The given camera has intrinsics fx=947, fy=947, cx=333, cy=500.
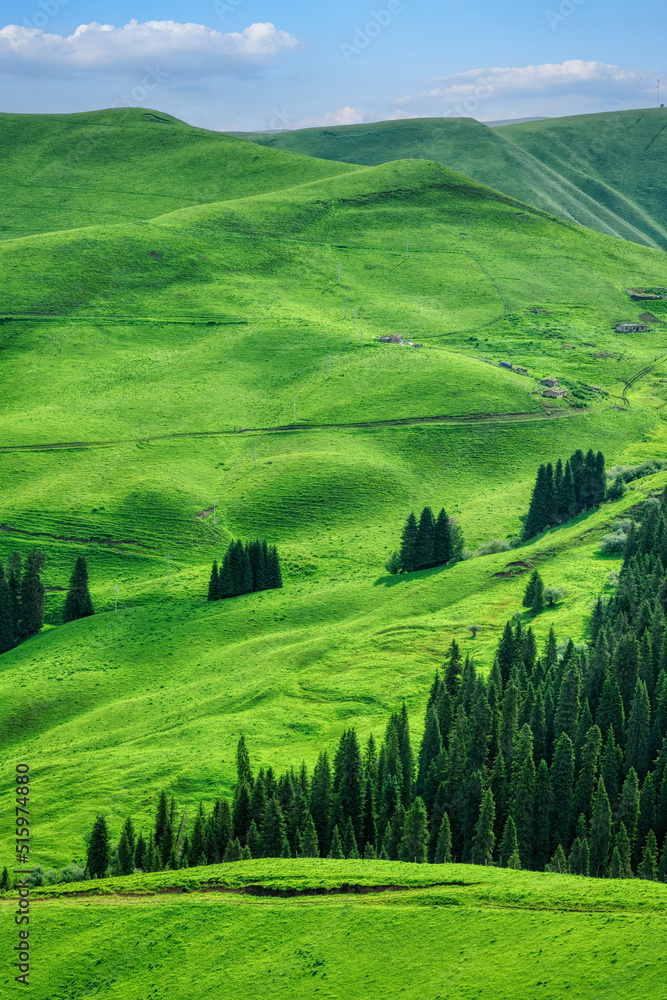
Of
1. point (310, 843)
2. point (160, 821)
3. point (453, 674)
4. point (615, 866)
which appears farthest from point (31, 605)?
point (615, 866)

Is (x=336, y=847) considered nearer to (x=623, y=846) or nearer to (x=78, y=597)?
(x=623, y=846)

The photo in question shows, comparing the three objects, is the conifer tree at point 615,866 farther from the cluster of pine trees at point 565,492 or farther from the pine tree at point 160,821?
the cluster of pine trees at point 565,492

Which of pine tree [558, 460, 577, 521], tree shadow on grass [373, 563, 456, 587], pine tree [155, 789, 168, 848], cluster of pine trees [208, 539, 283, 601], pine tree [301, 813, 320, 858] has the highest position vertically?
pine tree [558, 460, 577, 521]

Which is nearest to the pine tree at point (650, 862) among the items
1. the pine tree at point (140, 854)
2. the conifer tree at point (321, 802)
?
the conifer tree at point (321, 802)

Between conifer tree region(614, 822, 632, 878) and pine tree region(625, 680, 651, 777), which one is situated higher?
pine tree region(625, 680, 651, 777)

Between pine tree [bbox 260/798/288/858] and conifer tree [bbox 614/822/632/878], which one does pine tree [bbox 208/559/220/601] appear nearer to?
pine tree [bbox 260/798/288/858]

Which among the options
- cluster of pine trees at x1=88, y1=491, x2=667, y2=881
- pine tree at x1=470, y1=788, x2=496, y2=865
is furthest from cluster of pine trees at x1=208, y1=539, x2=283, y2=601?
pine tree at x1=470, y1=788, x2=496, y2=865
